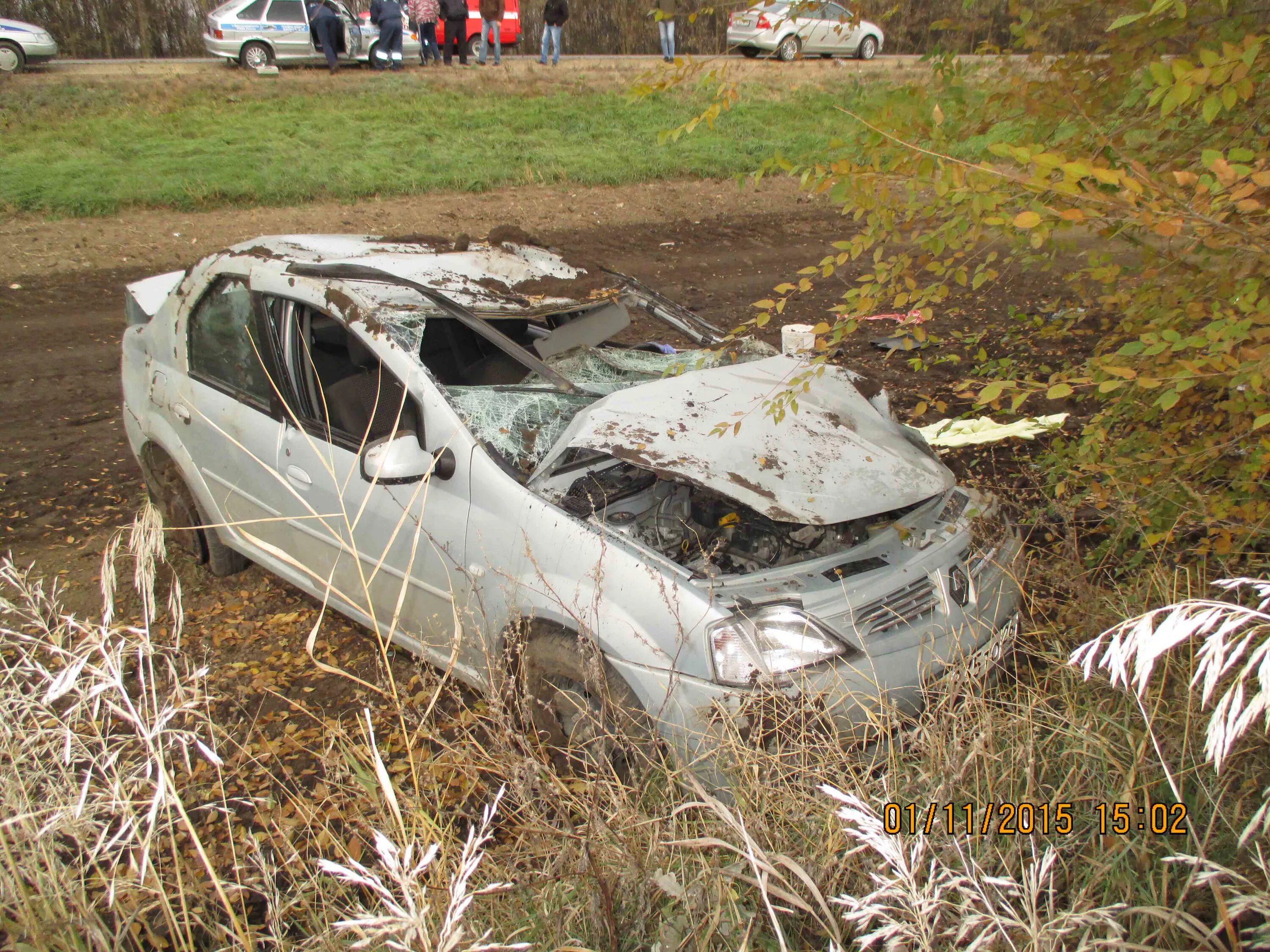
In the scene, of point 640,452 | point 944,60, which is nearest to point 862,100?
point 944,60

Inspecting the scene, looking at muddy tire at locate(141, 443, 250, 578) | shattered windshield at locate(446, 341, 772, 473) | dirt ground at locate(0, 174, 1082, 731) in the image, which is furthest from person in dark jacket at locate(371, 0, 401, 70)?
shattered windshield at locate(446, 341, 772, 473)

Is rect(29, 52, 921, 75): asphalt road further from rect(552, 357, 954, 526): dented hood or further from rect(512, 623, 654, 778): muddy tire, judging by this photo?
rect(512, 623, 654, 778): muddy tire

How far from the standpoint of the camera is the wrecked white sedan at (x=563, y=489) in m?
2.82

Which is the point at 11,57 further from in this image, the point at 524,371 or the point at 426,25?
the point at 524,371

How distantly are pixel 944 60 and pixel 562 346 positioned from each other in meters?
2.09

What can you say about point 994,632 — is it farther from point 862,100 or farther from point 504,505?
point 862,100

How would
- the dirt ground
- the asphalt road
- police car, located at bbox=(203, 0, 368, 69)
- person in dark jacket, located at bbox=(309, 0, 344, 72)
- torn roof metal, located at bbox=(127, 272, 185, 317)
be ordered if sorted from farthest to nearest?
1. police car, located at bbox=(203, 0, 368, 69)
2. the asphalt road
3. person in dark jacket, located at bbox=(309, 0, 344, 72)
4. torn roof metal, located at bbox=(127, 272, 185, 317)
5. the dirt ground

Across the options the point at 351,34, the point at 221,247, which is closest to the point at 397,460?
the point at 221,247

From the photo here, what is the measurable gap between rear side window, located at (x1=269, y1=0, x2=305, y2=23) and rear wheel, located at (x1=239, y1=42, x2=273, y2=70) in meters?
0.55

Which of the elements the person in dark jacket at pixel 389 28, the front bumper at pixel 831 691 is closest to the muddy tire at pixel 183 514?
the front bumper at pixel 831 691

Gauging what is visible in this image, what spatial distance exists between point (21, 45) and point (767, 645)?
21572mm

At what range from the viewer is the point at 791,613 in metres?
2.84

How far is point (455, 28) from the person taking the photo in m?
19.9

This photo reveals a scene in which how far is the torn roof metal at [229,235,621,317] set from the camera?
3818mm
